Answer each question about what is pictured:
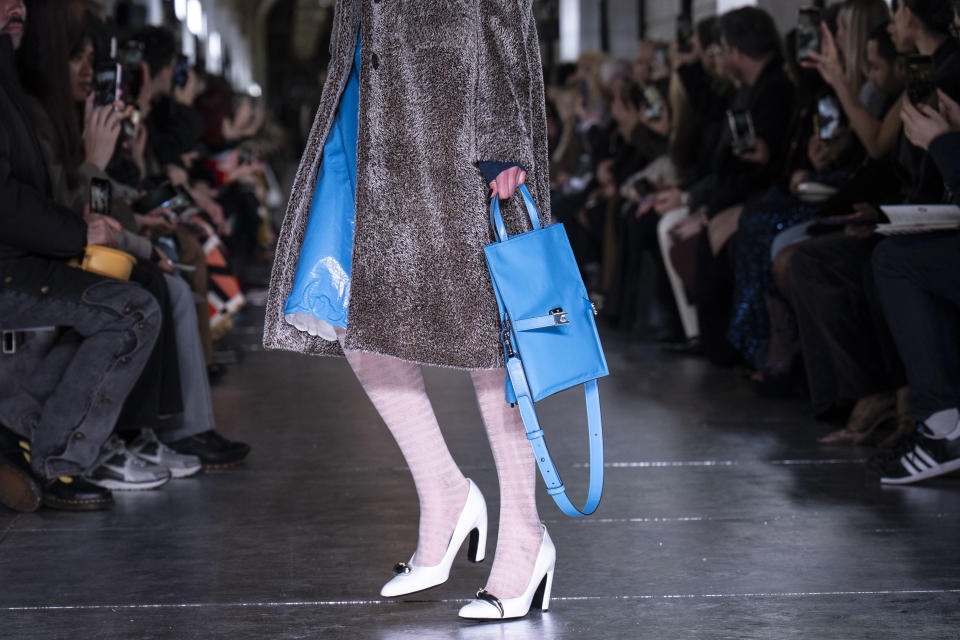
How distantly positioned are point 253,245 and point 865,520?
7130 mm

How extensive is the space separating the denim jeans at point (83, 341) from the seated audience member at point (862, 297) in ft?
6.93

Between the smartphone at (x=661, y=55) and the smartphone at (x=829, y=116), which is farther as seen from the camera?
the smartphone at (x=661, y=55)

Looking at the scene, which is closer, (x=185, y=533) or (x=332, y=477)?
(x=185, y=533)

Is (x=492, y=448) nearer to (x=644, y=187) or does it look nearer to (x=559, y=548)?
(x=559, y=548)

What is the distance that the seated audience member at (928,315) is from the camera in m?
3.38

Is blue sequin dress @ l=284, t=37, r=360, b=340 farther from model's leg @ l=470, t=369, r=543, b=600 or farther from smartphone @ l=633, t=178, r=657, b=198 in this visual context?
smartphone @ l=633, t=178, r=657, b=198

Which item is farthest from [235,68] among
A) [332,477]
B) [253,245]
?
[332,477]

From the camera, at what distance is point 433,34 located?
7.28ft

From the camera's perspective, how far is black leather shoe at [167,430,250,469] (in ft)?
12.2

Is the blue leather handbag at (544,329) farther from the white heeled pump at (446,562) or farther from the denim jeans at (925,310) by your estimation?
the denim jeans at (925,310)

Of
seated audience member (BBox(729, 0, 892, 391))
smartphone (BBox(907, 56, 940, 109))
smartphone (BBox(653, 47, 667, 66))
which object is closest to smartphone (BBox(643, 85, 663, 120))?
smartphone (BBox(653, 47, 667, 66))

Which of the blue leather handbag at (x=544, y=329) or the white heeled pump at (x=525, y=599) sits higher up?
the blue leather handbag at (x=544, y=329)

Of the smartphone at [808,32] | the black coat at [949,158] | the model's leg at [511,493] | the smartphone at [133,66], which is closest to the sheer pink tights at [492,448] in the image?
the model's leg at [511,493]

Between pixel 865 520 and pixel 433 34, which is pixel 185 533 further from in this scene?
pixel 865 520
